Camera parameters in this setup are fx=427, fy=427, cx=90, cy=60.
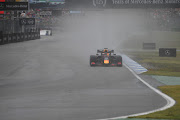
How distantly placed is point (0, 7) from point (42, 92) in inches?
1423

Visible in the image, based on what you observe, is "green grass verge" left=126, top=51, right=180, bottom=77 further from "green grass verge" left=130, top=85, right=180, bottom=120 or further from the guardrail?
the guardrail

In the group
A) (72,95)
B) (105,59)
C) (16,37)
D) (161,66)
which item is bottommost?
(161,66)

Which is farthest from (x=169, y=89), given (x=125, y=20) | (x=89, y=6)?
(x=125, y=20)

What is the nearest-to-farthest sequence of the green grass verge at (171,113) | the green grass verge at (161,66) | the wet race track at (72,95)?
the green grass verge at (171,113)
the wet race track at (72,95)
the green grass verge at (161,66)

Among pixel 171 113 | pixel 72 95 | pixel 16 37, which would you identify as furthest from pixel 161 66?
pixel 16 37

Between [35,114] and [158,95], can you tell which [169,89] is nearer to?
[158,95]

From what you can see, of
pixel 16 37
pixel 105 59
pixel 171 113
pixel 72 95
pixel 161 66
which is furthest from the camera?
pixel 16 37

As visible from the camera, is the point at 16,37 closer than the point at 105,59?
No

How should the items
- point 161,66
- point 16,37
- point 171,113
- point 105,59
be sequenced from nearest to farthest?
1. point 171,113
2. point 105,59
3. point 161,66
4. point 16,37

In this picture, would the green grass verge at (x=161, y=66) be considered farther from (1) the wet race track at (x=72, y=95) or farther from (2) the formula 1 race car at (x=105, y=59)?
(1) the wet race track at (x=72, y=95)

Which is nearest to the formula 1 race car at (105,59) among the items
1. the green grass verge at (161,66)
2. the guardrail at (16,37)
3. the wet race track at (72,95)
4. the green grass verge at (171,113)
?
the green grass verge at (161,66)

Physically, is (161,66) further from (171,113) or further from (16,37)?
(16,37)

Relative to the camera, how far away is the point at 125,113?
1041cm

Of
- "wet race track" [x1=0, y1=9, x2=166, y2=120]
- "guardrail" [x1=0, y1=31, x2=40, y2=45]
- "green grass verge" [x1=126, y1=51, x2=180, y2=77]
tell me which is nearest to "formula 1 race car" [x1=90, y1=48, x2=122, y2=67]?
"green grass verge" [x1=126, y1=51, x2=180, y2=77]
